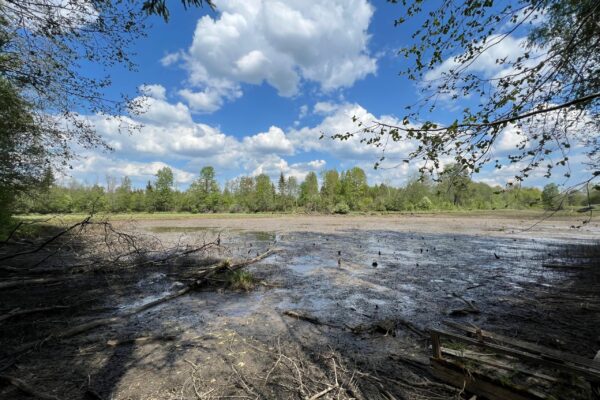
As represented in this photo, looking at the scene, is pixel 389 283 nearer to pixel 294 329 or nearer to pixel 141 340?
pixel 294 329

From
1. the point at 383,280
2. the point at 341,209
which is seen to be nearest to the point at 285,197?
the point at 341,209

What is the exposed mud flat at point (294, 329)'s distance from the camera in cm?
456

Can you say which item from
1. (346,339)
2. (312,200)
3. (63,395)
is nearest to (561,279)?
(346,339)

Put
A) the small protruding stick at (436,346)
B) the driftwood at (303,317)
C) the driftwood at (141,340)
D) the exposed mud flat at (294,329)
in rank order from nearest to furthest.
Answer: the small protruding stick at (436,346), the exposed mud flat at (294,329), the driftwood at (141,340), the driftwood at (303,317)

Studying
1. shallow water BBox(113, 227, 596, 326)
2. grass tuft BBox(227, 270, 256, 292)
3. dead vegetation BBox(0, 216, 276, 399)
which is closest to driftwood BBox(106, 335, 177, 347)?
dead vegetation BBox(0, 216, 276, 399)

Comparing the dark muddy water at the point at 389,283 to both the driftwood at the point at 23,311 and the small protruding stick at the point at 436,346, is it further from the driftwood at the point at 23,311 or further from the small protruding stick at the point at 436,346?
the small protruding stick at the point at 436,346

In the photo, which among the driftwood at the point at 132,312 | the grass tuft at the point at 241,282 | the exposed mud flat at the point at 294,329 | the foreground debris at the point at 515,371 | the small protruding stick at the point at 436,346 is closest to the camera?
the foreground debris at the point at 515,371

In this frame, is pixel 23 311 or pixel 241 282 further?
pixel 241 282

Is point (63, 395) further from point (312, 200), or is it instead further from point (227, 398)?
point (312, 200)

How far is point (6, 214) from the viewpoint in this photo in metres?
12.1

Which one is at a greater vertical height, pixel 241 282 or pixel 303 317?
pixel 241 282

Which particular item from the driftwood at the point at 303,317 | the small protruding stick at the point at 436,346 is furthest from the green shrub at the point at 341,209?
the small protruding stick at the point at 436,346

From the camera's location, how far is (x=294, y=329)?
264 inches

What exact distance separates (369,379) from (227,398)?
2.16m
